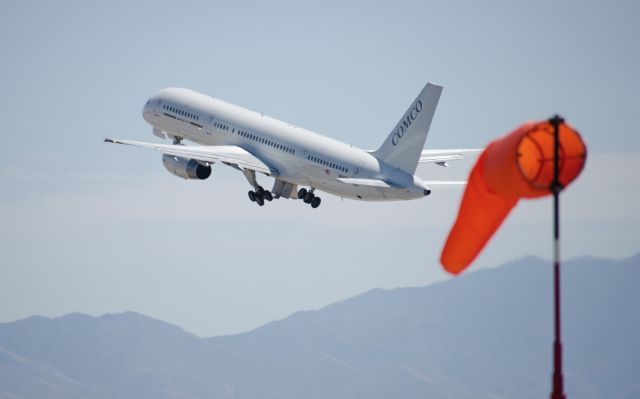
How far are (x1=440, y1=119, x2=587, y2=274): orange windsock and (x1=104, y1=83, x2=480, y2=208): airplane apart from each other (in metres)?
59.8

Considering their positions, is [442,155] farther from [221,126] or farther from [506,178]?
[506,178]

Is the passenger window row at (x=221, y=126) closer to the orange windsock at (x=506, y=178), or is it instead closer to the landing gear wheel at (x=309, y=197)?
the landing gear wheel at (x=309, y=197)

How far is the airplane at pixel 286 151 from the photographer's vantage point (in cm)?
8444

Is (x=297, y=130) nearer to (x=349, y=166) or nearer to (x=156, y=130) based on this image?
(x=349, y=166)

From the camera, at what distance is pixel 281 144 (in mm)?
Result: 90562

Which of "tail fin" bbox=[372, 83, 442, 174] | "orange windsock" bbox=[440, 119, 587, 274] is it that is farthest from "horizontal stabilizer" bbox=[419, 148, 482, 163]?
"orange windsock" bbox=[440, 119, 587, 274]

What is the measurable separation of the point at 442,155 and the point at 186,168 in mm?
19821

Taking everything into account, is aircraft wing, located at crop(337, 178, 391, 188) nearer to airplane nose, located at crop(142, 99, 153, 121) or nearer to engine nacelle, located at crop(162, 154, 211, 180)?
engine nacelle, located at crop(162, 154, 211, 180)

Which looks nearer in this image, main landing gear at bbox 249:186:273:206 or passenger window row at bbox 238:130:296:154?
passenger window row at bbox 238:130:296:154

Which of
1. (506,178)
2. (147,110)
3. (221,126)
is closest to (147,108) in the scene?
(147,110)

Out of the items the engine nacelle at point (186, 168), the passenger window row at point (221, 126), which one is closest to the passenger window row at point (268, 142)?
the passenger window row at point (221, 126)

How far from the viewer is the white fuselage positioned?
276 feet

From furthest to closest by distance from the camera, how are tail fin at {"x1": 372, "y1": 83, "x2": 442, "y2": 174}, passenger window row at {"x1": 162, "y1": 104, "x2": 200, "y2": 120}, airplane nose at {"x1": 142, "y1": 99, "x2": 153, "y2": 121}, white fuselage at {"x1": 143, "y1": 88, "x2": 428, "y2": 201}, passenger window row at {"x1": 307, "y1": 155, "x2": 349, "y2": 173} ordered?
airplane nose at {"x1": 142, "y1": 99, "x2": 153, "y2": 121} → passenger window row at {"x1": 162, "y1": 104, "x2": 200, "y2": 120} → tail fin at {"x1": 372, "y1": 83, "x2": 442, "y2": 174} → passenger window row at {"x1": 307, "y1": 155, "x2": 349, "y2": 173} → white fuselage at {"x1": 143, "y1": 88, "x2": 428, "y2": 201}

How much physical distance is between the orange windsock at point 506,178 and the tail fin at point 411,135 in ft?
207
